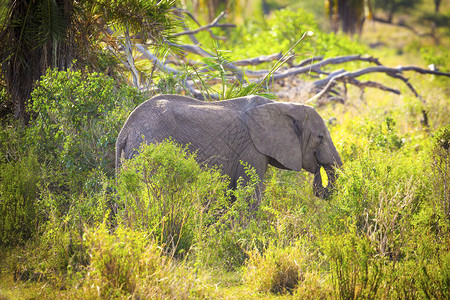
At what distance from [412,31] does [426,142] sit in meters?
41.6

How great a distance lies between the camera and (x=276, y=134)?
7137mm

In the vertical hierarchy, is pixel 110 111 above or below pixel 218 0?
below

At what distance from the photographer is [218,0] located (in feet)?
79.9

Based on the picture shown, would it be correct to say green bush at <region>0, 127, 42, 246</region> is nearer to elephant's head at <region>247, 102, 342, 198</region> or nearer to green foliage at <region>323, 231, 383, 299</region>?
elephant's head at <region>247, 102, 342, 198</region>

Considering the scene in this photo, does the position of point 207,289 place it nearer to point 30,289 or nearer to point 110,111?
point 30,289

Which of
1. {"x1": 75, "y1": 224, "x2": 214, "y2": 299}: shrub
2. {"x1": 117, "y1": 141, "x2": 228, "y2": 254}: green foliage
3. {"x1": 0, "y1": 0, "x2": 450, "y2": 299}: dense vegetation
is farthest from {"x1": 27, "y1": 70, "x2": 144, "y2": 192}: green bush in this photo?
{"x1": 75, "y1": 224, "x2": 214, "y2": 299}: shrub

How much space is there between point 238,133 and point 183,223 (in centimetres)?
220

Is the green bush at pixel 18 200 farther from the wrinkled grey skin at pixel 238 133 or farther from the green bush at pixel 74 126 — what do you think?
the wrinkled grey skin at pixel 238 133

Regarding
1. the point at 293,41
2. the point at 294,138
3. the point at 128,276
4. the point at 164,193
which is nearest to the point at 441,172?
the point at 294,138

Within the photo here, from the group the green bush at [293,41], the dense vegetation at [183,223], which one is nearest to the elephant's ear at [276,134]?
the dense vegetation at [183,223]

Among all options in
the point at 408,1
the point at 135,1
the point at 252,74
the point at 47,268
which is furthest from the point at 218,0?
the point at 408,1

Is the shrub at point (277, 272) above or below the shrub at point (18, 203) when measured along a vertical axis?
below

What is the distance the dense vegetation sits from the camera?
4398 mm

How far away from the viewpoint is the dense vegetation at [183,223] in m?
4.40
